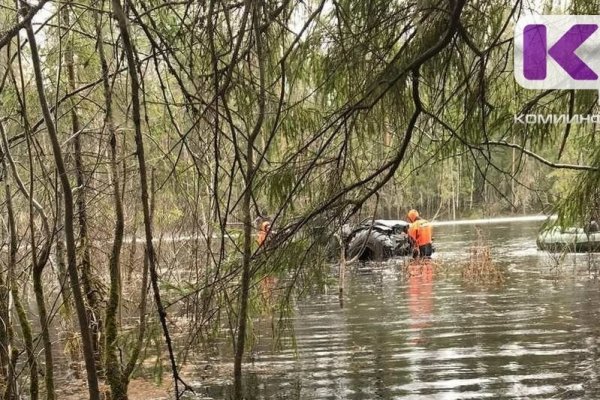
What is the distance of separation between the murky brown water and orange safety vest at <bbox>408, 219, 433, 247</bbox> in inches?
163

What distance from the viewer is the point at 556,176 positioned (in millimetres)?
6457

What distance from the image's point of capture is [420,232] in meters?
18.5

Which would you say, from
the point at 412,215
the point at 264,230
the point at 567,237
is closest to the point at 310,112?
the point at 264,230

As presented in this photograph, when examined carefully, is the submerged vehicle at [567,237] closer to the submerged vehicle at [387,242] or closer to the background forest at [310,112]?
the background forest at [310,112]

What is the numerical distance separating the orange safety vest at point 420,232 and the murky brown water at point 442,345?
413 cm

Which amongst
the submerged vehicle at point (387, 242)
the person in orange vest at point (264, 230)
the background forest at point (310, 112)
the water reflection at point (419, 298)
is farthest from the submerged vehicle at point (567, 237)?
the submerged vehicle at point (387, 242)

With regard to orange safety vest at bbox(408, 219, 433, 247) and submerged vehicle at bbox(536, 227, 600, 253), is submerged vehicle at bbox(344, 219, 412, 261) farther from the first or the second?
submerged vehicle at bbox(536, 227, 600, 253)

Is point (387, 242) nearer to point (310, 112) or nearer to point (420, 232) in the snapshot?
point (420, 232)

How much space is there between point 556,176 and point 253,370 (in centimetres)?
360

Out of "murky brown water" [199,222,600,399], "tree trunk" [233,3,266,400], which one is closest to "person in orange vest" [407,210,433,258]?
"murky brown water" [199,222,600,399]

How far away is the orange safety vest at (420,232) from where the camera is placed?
1842 cm

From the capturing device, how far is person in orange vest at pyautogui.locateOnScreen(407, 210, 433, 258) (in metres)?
18.4

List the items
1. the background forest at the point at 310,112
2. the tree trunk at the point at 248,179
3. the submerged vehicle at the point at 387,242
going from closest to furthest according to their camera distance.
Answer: the tree trunk at the point at 248,179 → the background forest at the point at 310,112 → the submerged vehicle at the point at 387,242

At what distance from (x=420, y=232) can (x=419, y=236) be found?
151 millimetres
